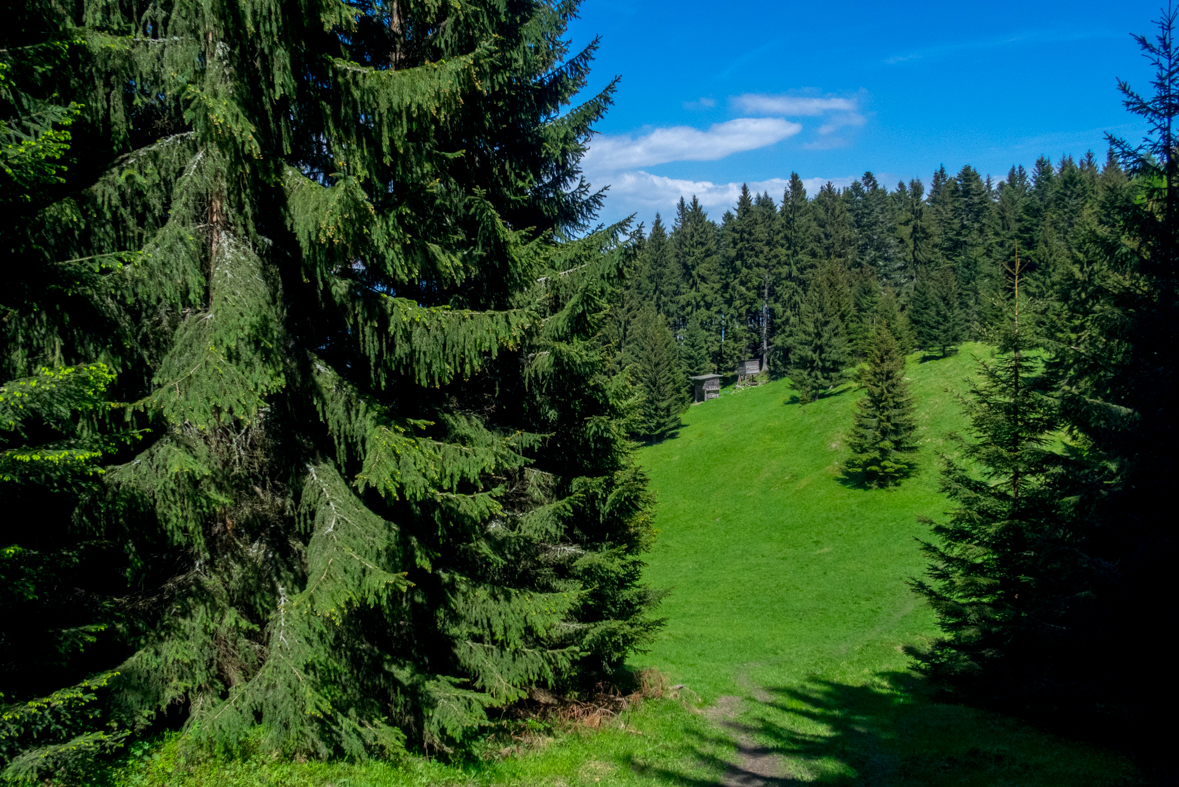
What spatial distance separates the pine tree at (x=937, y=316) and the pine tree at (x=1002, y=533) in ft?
140

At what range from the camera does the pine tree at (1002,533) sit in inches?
515

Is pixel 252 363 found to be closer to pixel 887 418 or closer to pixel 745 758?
pixel 745 758

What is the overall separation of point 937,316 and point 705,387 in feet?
77.5

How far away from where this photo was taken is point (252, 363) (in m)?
5.90

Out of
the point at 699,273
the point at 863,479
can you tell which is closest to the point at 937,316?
the point at 863,479

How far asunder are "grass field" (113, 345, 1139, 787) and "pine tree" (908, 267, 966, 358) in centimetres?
226

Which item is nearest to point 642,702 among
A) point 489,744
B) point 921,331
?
point 489,744

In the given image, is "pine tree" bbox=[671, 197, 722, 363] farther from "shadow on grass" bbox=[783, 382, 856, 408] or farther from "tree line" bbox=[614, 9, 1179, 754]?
"tree line" bbox=[614, 9, 1179, 754]

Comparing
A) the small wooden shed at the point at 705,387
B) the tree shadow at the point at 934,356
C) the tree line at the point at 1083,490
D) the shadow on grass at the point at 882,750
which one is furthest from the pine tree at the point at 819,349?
the shadow on grass at the point at 882,750

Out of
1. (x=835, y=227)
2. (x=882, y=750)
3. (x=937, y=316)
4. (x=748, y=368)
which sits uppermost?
(x=835, y=227)

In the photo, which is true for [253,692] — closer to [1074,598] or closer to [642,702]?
[642,702]

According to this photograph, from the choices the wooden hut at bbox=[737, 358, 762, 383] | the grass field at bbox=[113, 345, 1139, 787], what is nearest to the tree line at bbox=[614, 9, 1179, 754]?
the grass field at bbox=[113, 345, 1139, 787]

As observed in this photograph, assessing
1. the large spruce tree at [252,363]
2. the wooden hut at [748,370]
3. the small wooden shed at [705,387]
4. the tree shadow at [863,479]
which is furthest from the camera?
the wooden hut at [748,370]

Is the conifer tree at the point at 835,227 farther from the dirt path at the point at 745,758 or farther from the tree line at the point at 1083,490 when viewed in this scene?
the dirt path at the point at 745,758
